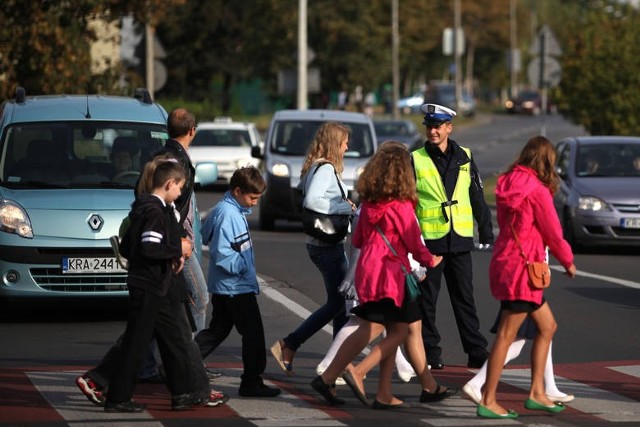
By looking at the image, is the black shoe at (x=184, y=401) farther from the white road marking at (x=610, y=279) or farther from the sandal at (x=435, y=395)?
the white road marking at (x=610, y=279)

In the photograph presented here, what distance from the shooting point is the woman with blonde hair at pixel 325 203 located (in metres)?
10.7

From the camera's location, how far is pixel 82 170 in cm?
1440

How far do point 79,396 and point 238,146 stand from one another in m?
25.1

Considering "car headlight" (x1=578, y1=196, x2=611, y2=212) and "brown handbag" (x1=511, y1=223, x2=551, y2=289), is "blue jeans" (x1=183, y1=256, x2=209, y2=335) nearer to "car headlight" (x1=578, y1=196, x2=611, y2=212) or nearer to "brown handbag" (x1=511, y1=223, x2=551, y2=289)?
"brown handbag" (x1=511, y1=223, x2=551, y2=289)

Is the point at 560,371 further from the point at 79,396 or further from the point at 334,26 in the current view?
the point at 334,26

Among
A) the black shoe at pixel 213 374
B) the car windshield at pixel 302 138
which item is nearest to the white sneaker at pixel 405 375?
the black shoe at pixel 213 374

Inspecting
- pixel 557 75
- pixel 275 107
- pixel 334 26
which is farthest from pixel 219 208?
pixel 275 107

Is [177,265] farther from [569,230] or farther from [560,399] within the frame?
[569,230]

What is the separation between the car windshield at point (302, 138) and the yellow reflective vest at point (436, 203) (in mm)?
13361

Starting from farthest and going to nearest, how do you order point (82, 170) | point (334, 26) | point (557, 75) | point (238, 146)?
point (334, 26), point (238, 146), point (557, 75), point (82, 170)

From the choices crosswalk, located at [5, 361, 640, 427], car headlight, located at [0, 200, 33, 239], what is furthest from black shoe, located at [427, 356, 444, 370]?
car headlight, located at [0, 200, 33, 239]

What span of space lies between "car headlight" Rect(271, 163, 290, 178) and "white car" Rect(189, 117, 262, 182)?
29.5ft

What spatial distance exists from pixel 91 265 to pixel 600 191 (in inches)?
351

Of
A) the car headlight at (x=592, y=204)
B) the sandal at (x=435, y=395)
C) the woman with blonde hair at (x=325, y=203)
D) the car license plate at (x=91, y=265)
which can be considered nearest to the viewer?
the sandal at (x=435, y=395)
